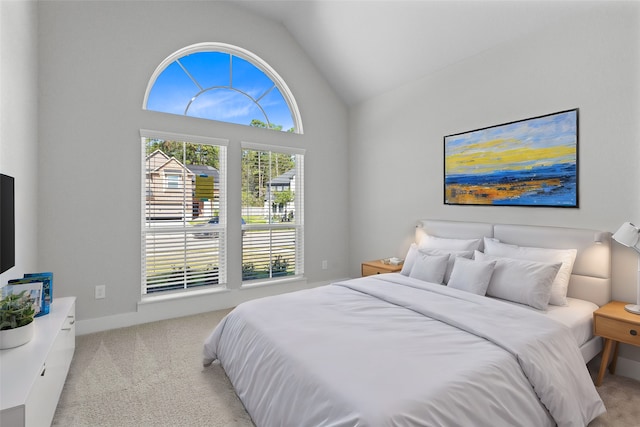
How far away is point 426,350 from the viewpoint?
65.1 inches

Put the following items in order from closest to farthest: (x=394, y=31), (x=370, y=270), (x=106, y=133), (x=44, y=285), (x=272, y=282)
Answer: (x=44, y=285) < (x=106, y=133) < (x=394, y=31) < (x=370, y=270) < (x=272, y=282)

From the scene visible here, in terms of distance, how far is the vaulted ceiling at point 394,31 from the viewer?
9.70ft

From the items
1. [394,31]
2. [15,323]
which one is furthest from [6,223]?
[394,31]

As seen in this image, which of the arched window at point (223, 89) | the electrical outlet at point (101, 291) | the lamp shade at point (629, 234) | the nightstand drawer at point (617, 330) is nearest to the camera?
the nightstand drawer at point (617, 330)

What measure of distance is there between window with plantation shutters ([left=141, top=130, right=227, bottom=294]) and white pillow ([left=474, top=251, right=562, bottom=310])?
2.91 m

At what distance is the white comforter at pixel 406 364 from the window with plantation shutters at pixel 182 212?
64.3 inches

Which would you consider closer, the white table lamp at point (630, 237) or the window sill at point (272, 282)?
the white table lamp at point (630, 237)

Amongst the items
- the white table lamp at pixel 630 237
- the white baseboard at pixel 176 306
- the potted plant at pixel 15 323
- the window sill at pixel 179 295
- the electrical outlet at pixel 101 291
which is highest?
the white table lamp at pixel 630 237

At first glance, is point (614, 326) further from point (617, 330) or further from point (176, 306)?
point (176, 306)

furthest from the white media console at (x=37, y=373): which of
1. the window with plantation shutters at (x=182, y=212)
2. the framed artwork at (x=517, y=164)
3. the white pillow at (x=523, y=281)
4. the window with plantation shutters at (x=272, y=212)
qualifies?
the framed artwork at (x=517, y=164)

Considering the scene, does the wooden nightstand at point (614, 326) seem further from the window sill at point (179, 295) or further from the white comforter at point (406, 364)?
the window sill at point (179, 295)

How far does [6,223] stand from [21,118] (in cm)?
101

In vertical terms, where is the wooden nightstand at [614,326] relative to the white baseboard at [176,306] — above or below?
above

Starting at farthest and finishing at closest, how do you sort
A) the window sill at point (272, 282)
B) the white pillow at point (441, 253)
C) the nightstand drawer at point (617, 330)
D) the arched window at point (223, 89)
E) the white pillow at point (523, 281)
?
1. the window sill at point (272, 282)
2. the arched window at point (223, 89)
3. the white pillow at point (441, 253)
4. the white pillow at point (523, 281)
5. the nightstand drawer at point (617, 330)
